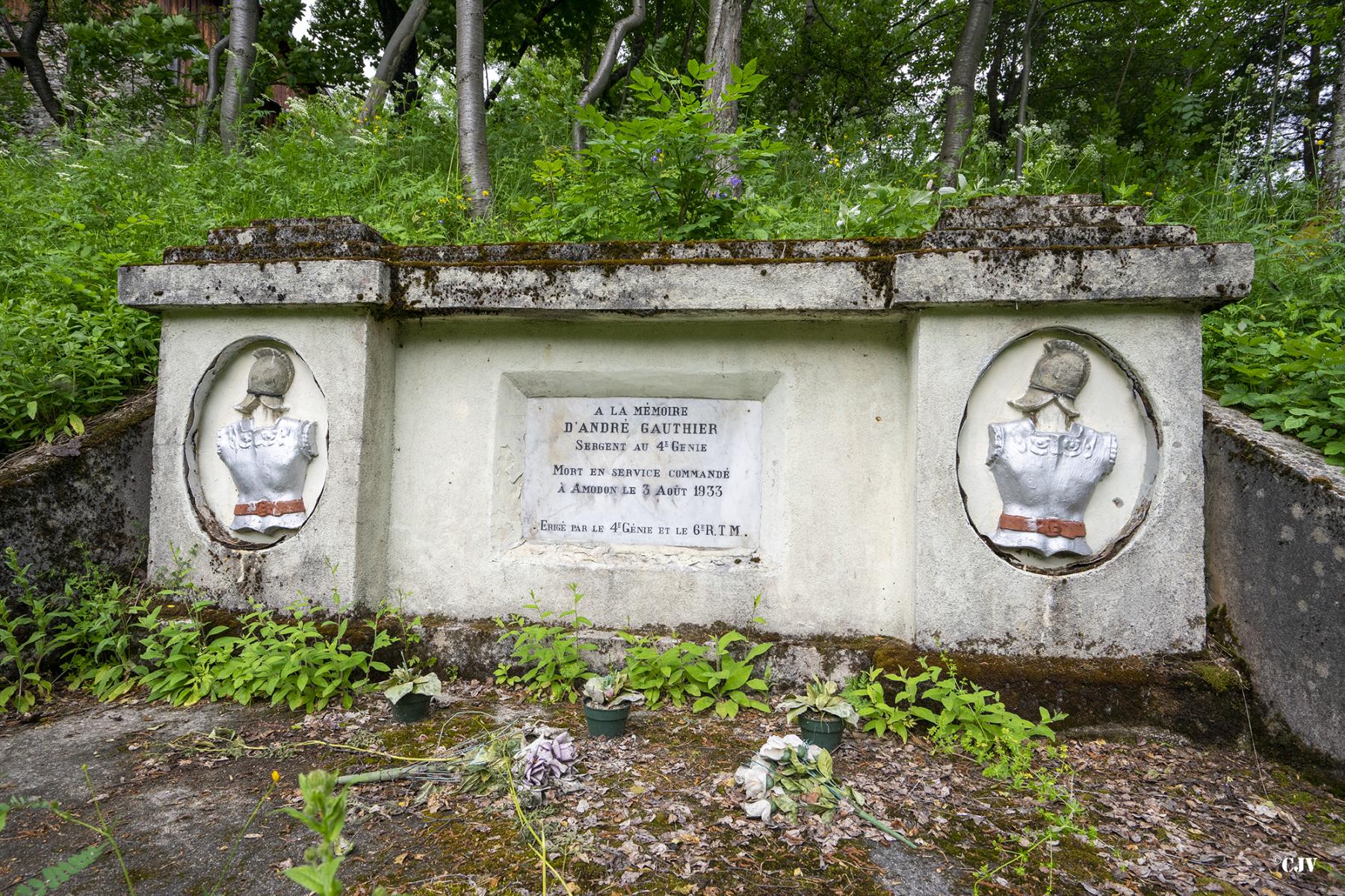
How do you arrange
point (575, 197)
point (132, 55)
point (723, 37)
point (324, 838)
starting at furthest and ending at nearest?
point (132, 55) < point (723, 37) < point (575, 197) < point (324, 838)

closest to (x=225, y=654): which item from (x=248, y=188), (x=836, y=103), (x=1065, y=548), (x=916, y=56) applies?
(x=1065, y=548)

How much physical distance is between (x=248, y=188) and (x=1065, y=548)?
19.4ft

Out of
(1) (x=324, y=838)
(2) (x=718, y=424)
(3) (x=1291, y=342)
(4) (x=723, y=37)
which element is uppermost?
(4) (x=723, y=37)

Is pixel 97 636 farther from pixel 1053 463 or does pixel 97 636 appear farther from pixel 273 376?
pixel 1053 463

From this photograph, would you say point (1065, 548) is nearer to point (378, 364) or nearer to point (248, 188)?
point (378, 364)

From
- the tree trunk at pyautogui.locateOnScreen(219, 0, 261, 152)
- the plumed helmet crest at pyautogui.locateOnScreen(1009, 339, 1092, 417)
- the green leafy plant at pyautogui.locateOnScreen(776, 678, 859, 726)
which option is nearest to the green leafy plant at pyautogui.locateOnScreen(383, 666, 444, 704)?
the green leafy plant at pyautogui.locateOnScreen(776, 678, 859, 726)

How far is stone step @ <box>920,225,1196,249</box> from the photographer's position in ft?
8.85

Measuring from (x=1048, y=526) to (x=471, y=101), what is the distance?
17.8ft

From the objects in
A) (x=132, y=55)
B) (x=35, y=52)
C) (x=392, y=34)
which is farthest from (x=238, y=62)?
(x=35, y=52)

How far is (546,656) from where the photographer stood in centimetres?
288

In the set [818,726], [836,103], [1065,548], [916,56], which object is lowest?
[818,726]

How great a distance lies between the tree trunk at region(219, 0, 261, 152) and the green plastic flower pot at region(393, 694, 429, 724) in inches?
269

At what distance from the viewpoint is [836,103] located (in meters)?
12.9

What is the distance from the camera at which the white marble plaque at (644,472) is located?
3166 mm
